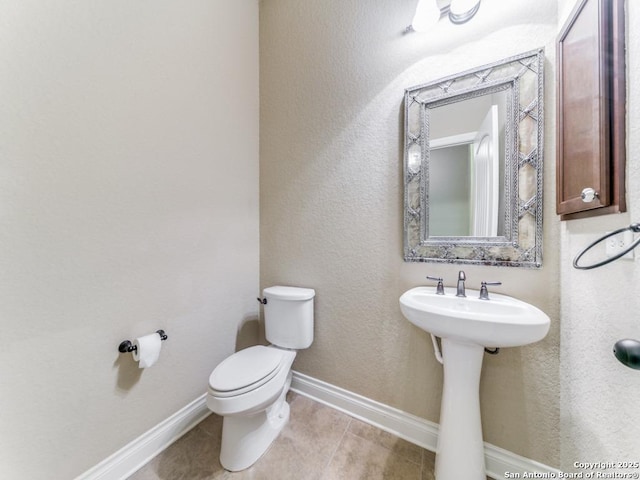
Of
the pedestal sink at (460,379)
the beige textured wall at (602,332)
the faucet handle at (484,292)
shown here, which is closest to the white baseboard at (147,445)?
the pedestal sink at (460,379)

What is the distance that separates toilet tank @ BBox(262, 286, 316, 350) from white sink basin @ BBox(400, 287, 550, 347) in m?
0.64

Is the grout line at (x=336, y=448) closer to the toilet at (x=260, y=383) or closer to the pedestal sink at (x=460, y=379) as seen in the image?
the toilet at (x=260, y=383)

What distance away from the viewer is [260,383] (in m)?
1.11

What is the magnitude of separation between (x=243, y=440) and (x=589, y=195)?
164cm

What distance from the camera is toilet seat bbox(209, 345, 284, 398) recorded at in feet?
3.44

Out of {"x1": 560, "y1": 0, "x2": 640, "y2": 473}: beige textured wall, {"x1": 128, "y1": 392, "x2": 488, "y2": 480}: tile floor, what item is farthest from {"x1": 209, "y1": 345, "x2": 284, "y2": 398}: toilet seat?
{"x1": 560, "y1": 0, "x2": 640, "y2": 473}: beige textured wall

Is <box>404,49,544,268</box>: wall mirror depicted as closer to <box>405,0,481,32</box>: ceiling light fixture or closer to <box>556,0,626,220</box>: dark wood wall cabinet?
<box>556,0,626,220</box>: dark wood wall cabinet

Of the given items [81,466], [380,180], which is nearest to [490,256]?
[380,180]

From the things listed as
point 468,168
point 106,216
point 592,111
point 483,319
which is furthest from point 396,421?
point 106,216

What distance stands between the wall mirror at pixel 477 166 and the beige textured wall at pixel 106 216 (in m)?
1.14

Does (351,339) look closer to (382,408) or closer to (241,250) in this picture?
(382,408)

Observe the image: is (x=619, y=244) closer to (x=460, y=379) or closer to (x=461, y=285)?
(x=461, y=285)

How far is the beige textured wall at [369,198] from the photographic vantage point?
1002 mm

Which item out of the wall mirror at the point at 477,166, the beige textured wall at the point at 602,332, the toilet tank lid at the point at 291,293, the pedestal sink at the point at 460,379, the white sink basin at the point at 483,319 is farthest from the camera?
the toilet tank lid at the point at 291,293
